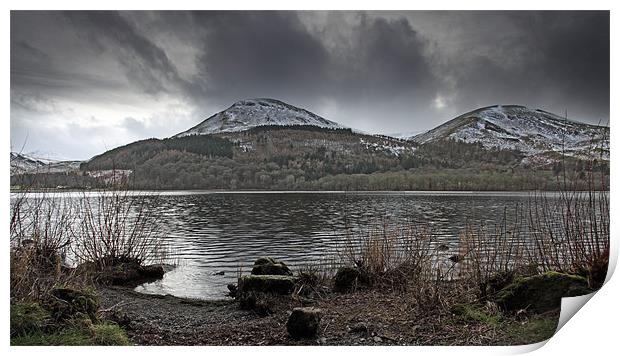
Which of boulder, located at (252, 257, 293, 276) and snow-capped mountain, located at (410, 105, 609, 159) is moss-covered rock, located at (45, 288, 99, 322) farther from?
snow-capped mountain, located at (410, 105, 609, 159)

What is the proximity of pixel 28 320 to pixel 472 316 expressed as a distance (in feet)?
17.0

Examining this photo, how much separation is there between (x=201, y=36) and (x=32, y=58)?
3746 millimetres

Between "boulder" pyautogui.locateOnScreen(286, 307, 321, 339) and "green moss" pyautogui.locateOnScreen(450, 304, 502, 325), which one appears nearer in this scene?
"boulder" pyautogui.locateOnScreen(286, 307, 321, 339)

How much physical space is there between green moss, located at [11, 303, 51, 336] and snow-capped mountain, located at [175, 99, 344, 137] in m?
88.5

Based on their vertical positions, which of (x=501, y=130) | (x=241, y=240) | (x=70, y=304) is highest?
(x=501, y=130)

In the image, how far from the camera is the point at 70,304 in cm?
540

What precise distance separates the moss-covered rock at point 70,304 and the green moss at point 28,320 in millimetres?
109

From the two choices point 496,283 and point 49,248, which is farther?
point 49,248

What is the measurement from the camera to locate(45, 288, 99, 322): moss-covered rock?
5340mm

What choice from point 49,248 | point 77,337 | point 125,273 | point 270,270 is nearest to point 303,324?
point 77,337

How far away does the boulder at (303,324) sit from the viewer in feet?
18.5

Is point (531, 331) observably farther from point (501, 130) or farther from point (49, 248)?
point (501, 130)

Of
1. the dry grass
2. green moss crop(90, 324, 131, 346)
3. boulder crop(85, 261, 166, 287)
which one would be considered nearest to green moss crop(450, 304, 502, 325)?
green moss crop(90, 324, 131, 346)

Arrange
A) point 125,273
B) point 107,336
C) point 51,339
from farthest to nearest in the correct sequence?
point 125,273, point 107,336, point 51,339
